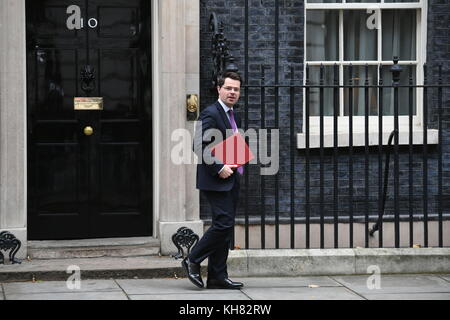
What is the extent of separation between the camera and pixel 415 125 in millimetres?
10688

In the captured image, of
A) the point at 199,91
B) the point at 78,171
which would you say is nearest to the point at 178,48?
the point at 199,91

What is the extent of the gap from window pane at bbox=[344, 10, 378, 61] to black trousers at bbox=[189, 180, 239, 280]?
299 centimetres

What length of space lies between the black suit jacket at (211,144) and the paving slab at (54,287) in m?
1.24

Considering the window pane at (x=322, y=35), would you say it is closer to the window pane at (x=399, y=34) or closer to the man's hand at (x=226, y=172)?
the window pane at (x=399, y=34)

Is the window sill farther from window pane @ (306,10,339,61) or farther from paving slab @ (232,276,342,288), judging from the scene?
paving slab @ (232,276,342,288)

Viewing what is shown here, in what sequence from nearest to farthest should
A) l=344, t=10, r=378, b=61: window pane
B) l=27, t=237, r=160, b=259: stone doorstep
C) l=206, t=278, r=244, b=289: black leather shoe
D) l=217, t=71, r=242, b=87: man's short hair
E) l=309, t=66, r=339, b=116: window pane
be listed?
l=217, t=71, r=242, b=87: man's short hair
l=206, t=278, r=244, b=289: black leather shoe
l=27, t=237, r=160, b=259: stone doorstep
l=309, t=66, r=339, b=116: window pane
l=344, t=10, r=378, b=61: window pane

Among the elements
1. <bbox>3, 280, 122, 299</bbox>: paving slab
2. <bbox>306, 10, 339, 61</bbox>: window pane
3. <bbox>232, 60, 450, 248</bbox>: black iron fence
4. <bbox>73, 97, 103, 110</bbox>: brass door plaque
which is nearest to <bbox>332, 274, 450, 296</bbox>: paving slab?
<bbox>232, 60, 450, 248</bbox>: black iron fence

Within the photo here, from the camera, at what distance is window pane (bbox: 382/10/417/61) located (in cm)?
1070

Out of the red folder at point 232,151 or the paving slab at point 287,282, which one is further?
the paving slab at point 287,282

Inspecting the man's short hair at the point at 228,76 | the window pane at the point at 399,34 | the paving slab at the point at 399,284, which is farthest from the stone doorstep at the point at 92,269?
the window pane at the point at 399,34

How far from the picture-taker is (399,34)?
10.7 metres

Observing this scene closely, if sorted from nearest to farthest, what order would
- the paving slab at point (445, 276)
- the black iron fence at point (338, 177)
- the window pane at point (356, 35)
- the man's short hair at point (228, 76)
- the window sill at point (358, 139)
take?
the man's short hair at point (228, 76)
the paving slab at point (445, 276)
the black iron fence at point (338, 177)
the window sill at point (358, 139)
the window pane at point (356, 35)

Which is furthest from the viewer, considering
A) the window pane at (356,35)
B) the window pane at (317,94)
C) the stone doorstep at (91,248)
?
the window pane at (356,35)

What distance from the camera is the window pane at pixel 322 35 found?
1051 cm
